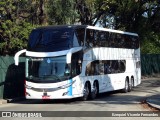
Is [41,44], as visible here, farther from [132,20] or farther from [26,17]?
[132,20]

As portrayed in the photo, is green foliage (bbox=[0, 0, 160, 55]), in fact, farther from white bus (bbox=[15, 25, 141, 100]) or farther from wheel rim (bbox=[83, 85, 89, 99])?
wheel rim (bbox=[83, 85, 89, 99])

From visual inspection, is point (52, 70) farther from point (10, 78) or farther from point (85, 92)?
point (10, 78)

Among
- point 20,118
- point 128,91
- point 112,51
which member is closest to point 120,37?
point 112,51

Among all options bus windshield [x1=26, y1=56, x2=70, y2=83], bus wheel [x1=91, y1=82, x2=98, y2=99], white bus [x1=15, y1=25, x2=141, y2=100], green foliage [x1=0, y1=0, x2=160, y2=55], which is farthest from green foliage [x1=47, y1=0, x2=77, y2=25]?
bus windshield [x1=26, y1=56, x2=70, y2=83]

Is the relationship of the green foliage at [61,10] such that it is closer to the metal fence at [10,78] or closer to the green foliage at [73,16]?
the green foliage at [73,16]

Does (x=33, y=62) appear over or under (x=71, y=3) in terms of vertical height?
under

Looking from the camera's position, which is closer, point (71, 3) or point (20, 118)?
point (20, 118)

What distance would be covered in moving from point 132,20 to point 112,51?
1869cm

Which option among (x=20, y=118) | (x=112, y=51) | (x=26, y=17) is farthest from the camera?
(x=26, y=17)

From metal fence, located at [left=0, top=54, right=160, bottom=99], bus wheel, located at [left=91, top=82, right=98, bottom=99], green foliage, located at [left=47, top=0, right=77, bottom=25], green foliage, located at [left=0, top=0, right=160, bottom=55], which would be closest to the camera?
bus wheel, located at [left=91, top=82, right=98, bottom=99]

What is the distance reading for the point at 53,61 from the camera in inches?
821

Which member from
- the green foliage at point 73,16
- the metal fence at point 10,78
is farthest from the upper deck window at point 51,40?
the green foliage at point 73,16

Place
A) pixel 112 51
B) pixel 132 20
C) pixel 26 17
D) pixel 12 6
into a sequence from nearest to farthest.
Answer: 1. pixel 112 51
2. pixel 12 6
3. pixel 26 17
4. pixel 132 20

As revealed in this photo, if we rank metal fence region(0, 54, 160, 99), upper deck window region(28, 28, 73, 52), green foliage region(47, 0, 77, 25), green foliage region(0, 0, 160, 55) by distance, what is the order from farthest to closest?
green foliage region(47, 0, 77, 25) → green foliage region(0, 0, 160, 55) → metal fence region(0, 54, 160, 99) → upper deck window region(28, 28, 73, 52)
